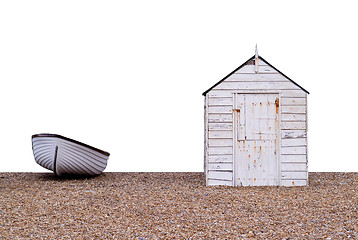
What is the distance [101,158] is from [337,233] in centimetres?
637

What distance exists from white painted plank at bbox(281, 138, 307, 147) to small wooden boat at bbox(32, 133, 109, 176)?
4413 mm

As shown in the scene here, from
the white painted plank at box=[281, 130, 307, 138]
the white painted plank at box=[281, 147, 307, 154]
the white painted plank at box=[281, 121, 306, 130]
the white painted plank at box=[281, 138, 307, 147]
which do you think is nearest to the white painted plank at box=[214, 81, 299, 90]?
the white painted plank at box=[281, 121, 306, 130]

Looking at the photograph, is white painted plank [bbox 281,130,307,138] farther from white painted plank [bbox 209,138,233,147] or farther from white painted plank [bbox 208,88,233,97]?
white painted plank [bbox 208,88,233,97]

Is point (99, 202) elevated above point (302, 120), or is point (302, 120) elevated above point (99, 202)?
point (302, 120)

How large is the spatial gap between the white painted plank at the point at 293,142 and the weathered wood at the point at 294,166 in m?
0.43

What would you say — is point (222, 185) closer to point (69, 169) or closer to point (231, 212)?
point (231, 212)

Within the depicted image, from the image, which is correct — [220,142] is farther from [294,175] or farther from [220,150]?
[294,175]

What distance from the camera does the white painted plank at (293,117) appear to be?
981 centimetres

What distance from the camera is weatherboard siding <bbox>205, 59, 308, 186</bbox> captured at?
9.82 m

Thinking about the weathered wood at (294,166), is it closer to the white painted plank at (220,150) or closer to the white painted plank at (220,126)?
the white painted plank at (220,150)

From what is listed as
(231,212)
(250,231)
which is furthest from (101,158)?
(250,231)

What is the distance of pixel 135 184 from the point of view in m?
10.2

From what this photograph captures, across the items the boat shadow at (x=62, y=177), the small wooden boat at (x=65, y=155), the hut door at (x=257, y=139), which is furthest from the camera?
the boat shadow at (x=62, y=177)

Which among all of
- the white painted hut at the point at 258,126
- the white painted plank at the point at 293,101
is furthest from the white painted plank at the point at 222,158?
the white painted plank at the point at 293,101
